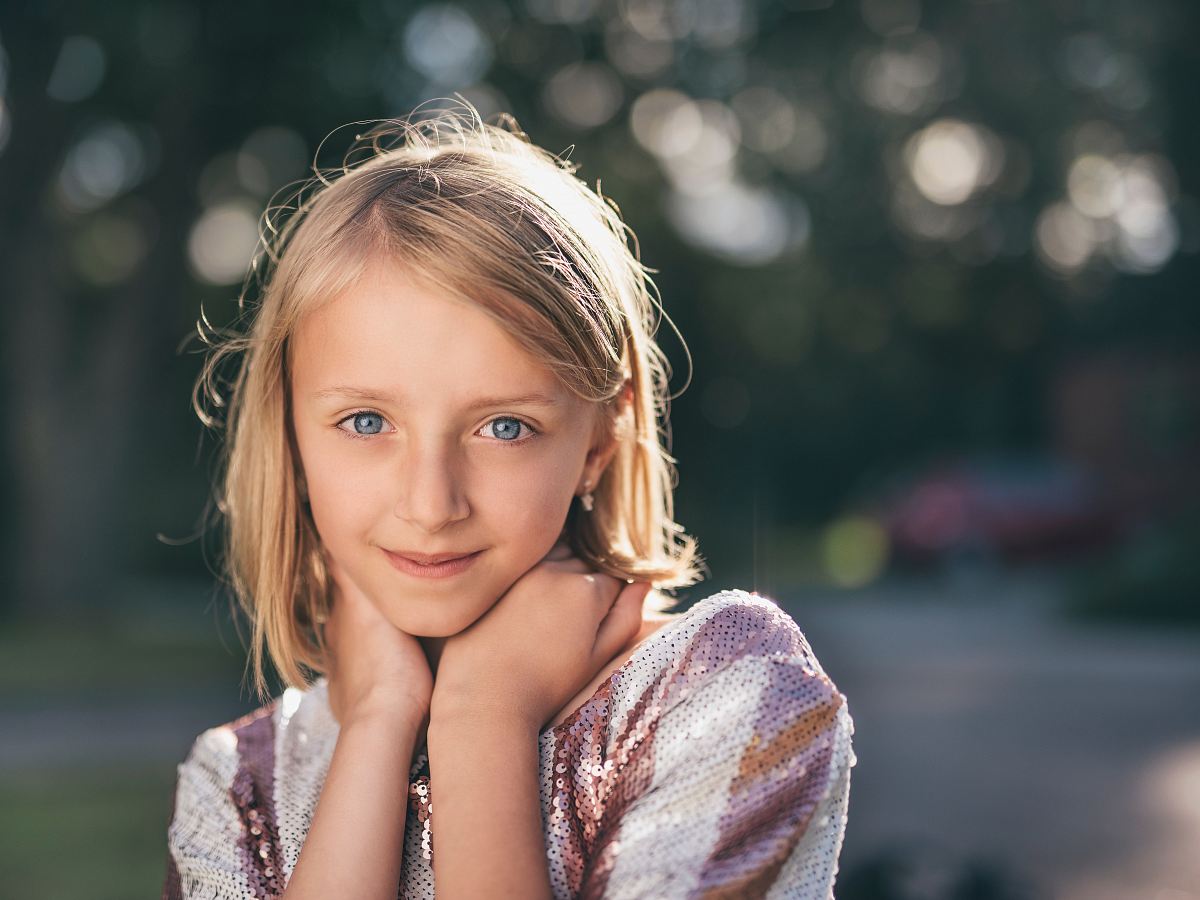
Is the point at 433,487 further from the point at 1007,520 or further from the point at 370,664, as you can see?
the point at 1007,520

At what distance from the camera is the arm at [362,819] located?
4.75 feet

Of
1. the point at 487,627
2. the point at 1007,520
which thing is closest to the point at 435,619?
the point at 487,627

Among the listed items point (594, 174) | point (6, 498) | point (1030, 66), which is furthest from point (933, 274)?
point (6, 498)

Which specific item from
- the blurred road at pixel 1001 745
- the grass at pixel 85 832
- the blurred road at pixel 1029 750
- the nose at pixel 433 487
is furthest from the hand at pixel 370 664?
the grass at pixel 85 832

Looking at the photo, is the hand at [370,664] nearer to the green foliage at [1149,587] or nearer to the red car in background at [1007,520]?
the green foliage at [1149,587]

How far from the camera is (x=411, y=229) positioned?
5.19 ft

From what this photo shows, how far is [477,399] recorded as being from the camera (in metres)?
1.51

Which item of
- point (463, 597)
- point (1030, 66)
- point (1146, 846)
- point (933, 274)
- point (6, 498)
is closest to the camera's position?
point (463, 597)

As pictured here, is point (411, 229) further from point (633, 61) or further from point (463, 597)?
point (633, 61)

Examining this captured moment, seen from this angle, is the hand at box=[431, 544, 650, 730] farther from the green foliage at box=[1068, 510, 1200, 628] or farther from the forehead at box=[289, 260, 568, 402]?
the green foliage at box=[1068, 510, 1200, 628]

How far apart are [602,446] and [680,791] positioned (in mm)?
544

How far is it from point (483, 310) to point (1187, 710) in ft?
26.3

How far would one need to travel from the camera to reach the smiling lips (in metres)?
1.58

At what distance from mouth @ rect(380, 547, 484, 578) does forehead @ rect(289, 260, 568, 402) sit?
0.69 ft
